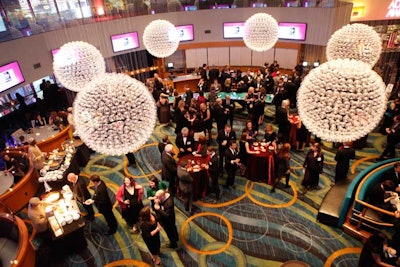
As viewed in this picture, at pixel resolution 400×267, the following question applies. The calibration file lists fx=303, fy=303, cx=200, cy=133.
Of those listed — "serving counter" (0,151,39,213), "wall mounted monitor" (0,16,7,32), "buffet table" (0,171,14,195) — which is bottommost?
"serving counter" (0,151,39,213)

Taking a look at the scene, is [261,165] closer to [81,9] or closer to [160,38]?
[160,38]

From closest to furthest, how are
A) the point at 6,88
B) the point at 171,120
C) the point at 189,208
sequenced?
the point at 189,208
the point at 6,88
the point at 171,120

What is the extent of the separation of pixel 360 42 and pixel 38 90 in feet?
37.9

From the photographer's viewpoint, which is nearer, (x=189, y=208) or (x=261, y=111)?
(x=189, y=208)

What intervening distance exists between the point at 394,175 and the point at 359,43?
271 centimetres

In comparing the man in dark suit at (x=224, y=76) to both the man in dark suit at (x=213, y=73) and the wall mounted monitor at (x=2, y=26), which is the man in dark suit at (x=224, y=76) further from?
the wall mounted monitor at (x=2, y=26)

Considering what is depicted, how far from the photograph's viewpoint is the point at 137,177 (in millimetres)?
7770

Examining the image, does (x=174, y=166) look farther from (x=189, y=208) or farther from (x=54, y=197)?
(x=54, y=197)

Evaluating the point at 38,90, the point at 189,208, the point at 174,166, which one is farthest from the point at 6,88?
the point at 189,208

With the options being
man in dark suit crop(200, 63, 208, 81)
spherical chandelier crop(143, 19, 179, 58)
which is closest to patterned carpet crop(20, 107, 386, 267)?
spherical chandelier crop(143, 19, 179, 58)

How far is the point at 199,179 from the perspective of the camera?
6680 millimetres

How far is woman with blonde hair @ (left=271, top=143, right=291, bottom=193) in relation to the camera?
644 centimetres

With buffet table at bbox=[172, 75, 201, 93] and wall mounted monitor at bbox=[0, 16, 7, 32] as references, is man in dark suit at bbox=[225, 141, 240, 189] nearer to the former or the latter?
buffet table at bbox=[172, 75, 201, 93]

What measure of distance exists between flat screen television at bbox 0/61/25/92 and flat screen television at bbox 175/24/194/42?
6.37 m
